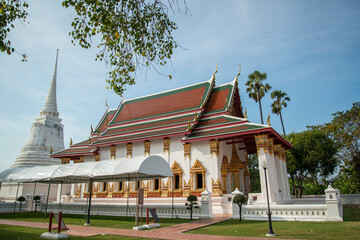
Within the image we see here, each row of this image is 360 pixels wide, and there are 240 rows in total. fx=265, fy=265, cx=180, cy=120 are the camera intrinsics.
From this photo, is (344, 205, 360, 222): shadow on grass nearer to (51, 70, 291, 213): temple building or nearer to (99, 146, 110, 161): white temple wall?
(51, 70, 291, 213): temple building

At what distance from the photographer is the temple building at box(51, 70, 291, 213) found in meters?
17.1

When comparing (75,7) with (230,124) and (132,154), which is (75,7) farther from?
(132,154)

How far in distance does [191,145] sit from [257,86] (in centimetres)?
2039

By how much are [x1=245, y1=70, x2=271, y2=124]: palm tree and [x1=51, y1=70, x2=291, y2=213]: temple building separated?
1333 centimetres

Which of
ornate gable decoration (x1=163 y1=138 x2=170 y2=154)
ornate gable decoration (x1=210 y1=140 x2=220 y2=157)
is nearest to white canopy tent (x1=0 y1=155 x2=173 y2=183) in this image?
ornate gable decoration (x1=210 y1=140 x2=220 y2=157)

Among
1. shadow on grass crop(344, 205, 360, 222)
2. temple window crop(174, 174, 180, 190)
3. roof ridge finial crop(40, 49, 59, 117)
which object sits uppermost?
roof ridge finial crop(40, 49, 59, 117)

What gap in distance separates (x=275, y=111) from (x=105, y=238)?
1309 inches

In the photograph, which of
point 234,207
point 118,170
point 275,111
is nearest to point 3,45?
point 118,170

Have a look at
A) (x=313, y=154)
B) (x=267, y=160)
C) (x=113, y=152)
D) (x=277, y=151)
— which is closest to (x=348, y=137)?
(x=313, y=154)

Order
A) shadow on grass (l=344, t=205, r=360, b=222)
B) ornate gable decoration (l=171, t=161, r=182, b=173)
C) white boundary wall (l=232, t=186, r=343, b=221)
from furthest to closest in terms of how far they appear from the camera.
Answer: ornate gable decoration (l=171, t=161, r=182, b=173), shadow on grass (l=344, t=205, r=360, b=222), white boundary wall (l=232, t=186, r=343, b=221)

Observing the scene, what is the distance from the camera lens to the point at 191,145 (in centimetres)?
1902

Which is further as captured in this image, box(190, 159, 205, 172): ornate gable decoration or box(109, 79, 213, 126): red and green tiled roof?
box(109, 79, 213, 126): red and green tiled roof

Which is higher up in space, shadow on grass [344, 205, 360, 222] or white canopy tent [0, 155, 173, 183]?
white canopy tent [0, 155, 173, 183]

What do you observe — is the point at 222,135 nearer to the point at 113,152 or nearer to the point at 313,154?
the point at 113,152
